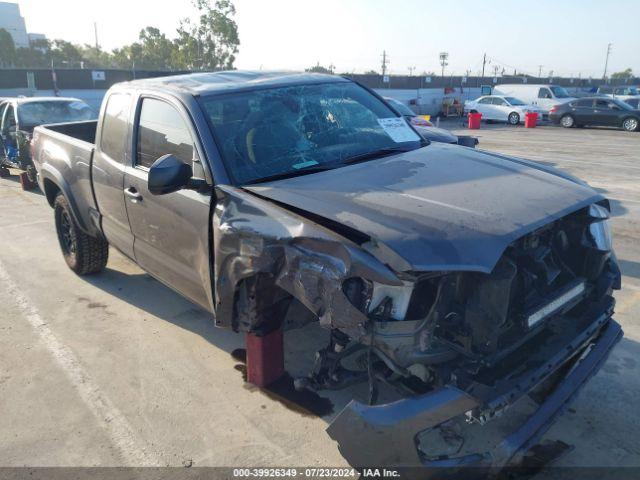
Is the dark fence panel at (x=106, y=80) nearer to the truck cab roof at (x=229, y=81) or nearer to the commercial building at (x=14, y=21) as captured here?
the truck cab roof at (x=229, y=81)

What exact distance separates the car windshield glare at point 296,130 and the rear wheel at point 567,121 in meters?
22.1

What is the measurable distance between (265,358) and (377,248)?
1.52m

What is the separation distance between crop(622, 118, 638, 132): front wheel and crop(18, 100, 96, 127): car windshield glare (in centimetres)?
1989

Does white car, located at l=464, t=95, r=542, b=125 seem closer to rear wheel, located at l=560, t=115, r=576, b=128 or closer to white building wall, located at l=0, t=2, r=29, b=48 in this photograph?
rear wheel, located at l=560, t=115, r=576, b=128

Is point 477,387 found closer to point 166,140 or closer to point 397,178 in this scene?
point 397,178

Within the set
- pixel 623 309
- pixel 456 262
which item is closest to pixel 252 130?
pixel 456 262

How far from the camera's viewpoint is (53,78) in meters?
23.6

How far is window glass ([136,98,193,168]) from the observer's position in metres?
3.46

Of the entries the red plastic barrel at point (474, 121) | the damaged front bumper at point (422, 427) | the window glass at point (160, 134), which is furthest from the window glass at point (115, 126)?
the red plastic barrel at point (474, 121)

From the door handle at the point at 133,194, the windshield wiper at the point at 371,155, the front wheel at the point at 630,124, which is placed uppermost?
the windshield wiper at the point at 371,155

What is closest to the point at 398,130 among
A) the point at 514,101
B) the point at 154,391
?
the point at 154,391

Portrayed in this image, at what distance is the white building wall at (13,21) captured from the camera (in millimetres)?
87312

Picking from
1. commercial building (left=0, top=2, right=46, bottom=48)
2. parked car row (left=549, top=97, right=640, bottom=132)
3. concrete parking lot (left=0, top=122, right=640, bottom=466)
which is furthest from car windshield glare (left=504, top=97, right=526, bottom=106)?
commercial building (left=0, top=2, right=46, bottom=48)

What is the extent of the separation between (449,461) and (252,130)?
2.26 metres
